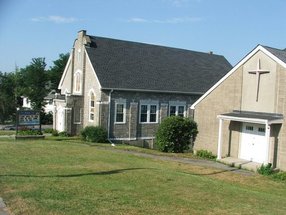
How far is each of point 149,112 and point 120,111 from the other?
10.0ft

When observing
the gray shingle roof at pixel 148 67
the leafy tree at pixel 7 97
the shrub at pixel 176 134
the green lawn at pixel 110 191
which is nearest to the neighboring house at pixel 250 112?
the shrub at pixel 176 134

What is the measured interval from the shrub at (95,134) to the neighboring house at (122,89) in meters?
0.96

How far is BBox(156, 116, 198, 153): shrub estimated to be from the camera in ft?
89.2

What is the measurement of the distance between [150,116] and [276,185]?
19.0 m

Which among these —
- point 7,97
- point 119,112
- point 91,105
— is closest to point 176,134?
point 119,112

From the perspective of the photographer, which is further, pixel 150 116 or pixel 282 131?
pixel 150 116

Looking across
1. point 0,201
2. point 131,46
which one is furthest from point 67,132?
point 0,201

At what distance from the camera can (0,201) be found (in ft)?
31.0

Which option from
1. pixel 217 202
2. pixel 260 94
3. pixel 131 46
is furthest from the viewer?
pixel 131 46

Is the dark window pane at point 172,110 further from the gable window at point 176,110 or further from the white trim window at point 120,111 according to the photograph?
the white trim window at point 120,111

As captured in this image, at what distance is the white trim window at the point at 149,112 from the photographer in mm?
34812

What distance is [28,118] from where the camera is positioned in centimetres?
2838

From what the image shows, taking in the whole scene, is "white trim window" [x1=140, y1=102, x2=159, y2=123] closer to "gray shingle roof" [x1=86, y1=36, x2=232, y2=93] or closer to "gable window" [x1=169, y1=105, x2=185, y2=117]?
"gray shingle roof" [x1=86, y1=36, x2=232, y2=93]

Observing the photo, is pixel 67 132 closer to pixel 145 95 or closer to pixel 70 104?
pixel 70 104
